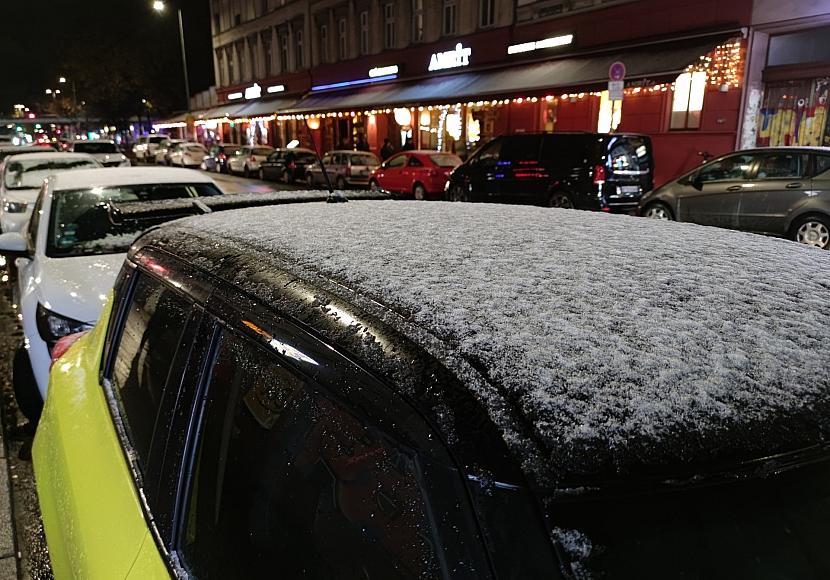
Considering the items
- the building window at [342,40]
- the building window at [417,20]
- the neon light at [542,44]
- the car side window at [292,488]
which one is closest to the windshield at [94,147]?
the building window at [417,20]

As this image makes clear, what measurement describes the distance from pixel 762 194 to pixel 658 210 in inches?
78.1

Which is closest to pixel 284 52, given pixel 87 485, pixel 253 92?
pixel 253 92

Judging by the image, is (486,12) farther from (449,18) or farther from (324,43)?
(324,43)

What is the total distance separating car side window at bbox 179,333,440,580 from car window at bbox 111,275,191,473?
1.12 ft

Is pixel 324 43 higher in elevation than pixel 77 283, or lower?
higher

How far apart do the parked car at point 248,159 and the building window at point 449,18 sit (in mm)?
9380

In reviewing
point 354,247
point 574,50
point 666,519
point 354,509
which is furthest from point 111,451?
point 574,50

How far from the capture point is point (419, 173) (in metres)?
18.3

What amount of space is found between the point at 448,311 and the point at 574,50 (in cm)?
1988

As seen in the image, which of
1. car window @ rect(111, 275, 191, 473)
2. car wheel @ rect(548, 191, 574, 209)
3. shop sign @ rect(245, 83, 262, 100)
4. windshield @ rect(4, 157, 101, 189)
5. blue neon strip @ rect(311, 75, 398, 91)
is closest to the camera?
car window @ rect(111, 275, 191, 473)

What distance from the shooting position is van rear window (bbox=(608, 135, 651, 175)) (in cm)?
1292

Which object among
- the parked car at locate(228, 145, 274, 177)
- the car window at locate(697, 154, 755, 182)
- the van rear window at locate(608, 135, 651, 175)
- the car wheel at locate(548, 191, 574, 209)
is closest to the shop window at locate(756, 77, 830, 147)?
the van rear window at locate(608, 135, 651, 175)

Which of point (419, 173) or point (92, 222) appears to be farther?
point (419, 173)

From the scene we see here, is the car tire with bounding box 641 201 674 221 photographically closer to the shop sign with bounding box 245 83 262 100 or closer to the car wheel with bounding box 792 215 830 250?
the car wheel with bounding box 792 215 830 250
